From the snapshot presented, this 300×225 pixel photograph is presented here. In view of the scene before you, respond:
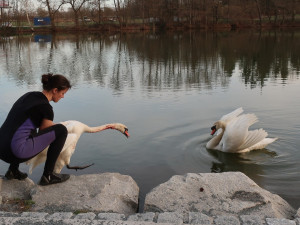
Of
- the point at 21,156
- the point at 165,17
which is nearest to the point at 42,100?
the point at 21,156

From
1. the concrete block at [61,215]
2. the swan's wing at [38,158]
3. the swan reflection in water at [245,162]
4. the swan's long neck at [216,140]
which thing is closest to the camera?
the concrete block at [61,215]

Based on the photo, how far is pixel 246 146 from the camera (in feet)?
22.0

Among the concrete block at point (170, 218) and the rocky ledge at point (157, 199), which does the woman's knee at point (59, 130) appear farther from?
the concrete block at point (170, 218)

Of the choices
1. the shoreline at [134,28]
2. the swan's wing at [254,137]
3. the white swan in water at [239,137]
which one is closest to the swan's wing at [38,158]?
the white swan in water at [239,137]

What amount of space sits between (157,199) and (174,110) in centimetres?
540

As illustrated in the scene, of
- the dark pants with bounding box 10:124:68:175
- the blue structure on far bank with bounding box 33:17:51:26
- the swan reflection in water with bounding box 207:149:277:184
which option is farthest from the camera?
the blue structure on far bank with bounding box 33:17:51:26

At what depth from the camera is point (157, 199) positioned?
428 centimetres

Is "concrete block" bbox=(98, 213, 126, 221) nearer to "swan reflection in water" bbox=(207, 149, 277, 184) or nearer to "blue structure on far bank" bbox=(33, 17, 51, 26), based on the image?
"swan reflection in water" bbox=(207, 149, 277, 184)

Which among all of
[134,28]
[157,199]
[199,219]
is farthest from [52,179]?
[134,28]

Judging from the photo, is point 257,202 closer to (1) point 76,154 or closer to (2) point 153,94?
(1) point 76,154

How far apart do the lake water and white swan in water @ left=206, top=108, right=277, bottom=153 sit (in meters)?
0.14

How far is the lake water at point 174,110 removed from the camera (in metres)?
6.20

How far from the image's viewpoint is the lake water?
6203mm

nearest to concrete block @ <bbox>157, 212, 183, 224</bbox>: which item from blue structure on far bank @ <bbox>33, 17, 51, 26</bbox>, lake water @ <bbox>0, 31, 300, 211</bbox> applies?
lake water @ <bbox>0, 31, 300, 211</bbox>
